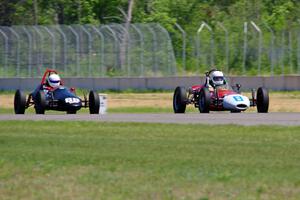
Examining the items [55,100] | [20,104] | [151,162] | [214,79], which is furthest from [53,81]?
[151,162]

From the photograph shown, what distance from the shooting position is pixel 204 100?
95.2 feet

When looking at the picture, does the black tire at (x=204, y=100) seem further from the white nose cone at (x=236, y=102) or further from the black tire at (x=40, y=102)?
the black tire at (x=40, y=102)

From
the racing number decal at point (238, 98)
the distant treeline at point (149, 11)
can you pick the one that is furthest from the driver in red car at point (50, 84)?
the distant treeline at point (149, 11)

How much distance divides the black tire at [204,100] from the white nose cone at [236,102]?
25.9 inches

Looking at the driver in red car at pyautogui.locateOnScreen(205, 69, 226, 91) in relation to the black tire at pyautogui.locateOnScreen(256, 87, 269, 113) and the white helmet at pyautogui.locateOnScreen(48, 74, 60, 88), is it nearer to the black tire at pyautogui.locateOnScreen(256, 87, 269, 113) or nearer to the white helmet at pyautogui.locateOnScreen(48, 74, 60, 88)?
the black tire at pyautogui.locateOnScreen(256, 87, 269, 113)

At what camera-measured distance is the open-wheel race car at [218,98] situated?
95.7ft

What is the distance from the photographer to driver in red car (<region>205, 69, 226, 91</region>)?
30.6 meters

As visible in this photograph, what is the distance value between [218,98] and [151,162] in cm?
1477

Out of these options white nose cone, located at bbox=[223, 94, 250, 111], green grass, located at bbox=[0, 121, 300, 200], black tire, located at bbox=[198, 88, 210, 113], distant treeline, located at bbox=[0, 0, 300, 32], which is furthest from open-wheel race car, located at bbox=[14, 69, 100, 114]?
distant treeline, located at bbox=[0, 0, 300, 32]

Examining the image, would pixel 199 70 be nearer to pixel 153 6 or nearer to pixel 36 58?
pixel 36 58

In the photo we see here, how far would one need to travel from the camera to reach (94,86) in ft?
149

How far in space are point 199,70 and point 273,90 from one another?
425cm

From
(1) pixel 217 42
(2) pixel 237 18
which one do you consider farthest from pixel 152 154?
(2) pixel 237 18

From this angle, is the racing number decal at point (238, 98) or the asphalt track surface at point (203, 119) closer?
the asphalt track surface at point (203, 119)
